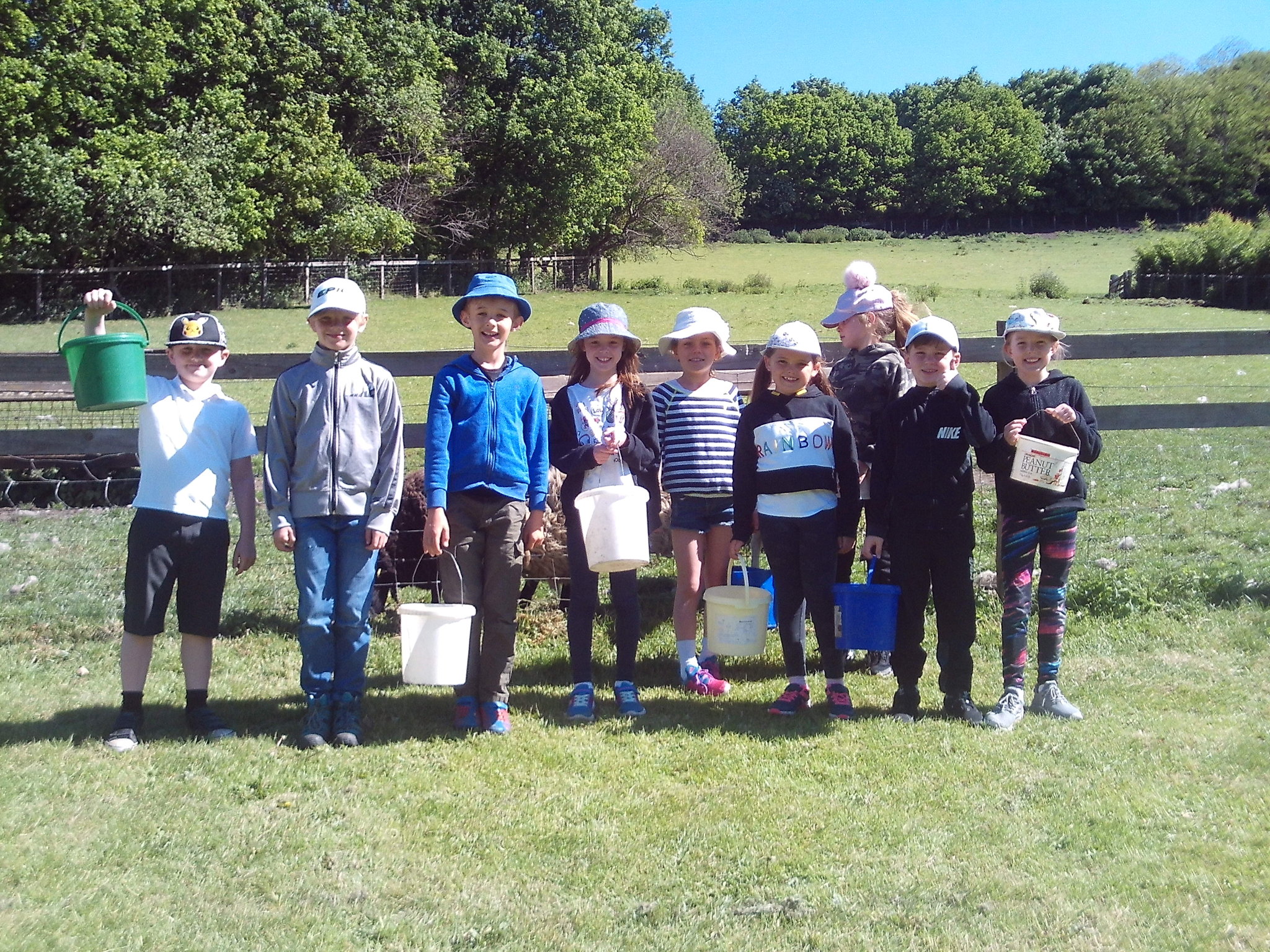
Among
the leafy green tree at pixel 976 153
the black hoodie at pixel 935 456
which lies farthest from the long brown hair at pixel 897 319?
the leafy green tree at pixel 976 153

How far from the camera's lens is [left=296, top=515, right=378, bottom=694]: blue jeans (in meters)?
4.88

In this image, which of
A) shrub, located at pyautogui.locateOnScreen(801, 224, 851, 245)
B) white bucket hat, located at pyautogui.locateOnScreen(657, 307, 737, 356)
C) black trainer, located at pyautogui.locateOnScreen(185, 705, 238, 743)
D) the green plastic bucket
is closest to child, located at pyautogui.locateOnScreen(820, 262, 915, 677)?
white bucket hat, located at pyautogui.locateOnScreen(657, 307, 737, 356)

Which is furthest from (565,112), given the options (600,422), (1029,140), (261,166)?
(1029,140)

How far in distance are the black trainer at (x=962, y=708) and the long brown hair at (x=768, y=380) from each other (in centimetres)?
158

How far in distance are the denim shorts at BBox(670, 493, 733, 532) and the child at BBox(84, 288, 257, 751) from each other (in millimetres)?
2072

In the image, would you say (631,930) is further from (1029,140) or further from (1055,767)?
(1029,140)

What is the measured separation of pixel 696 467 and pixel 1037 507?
65.1 inches

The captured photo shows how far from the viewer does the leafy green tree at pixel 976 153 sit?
85.4m

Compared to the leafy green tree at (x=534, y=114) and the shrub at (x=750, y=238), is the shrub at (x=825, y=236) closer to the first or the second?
the shrub at (x=750, y=238)

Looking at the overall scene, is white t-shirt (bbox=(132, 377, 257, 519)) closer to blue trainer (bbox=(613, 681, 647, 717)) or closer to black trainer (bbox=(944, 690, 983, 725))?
blue trainer (bbox=(613, 681, 647, 717))

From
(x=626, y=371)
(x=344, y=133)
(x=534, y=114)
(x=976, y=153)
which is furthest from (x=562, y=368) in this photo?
(x=976, y=153)

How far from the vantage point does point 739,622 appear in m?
5.32

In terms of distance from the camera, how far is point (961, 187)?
8531 centimetres

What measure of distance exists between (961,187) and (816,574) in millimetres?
86693
